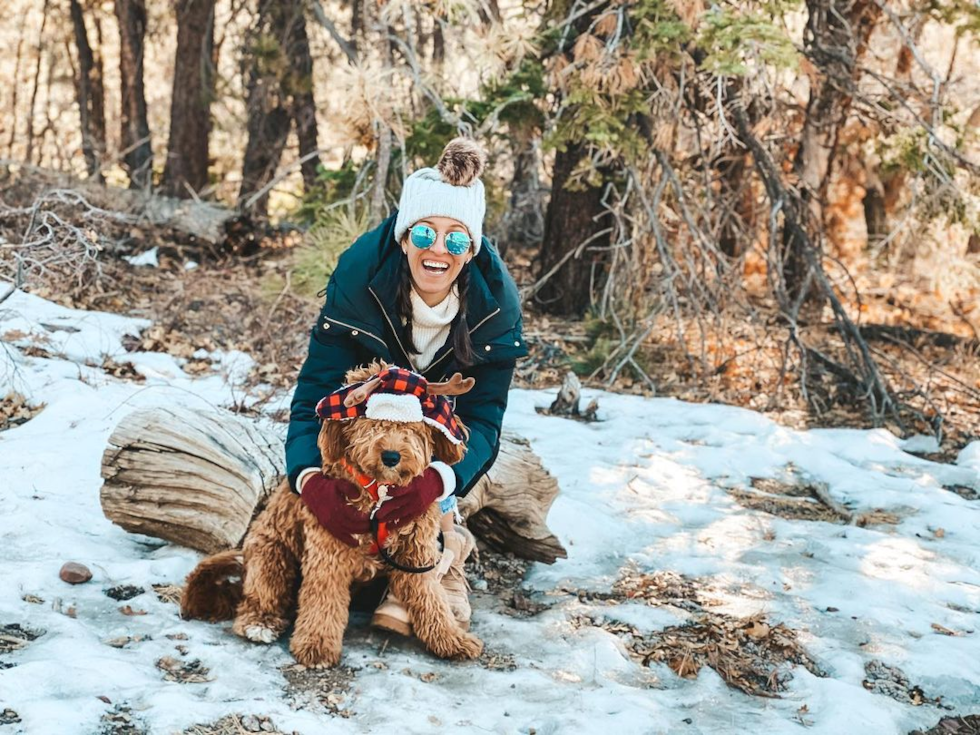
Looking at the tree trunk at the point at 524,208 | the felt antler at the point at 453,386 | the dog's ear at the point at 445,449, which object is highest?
the tree trunk at the point at 524,208

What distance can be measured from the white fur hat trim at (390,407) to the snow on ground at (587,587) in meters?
0.87

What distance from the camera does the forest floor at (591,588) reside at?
9.68 feet

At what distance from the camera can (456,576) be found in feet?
12.1

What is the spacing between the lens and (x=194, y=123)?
11.0m

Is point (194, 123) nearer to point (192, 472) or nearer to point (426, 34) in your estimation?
point (426, 34)

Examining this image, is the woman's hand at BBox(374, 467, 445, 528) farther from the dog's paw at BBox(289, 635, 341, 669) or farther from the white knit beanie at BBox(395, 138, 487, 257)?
the white knit beanie at BBox(395, 138, 487, 257)

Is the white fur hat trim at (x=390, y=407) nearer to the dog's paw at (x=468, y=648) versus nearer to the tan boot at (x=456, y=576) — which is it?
the tan boot at (x=456, y=576)

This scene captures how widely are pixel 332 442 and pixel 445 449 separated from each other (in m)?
0.38

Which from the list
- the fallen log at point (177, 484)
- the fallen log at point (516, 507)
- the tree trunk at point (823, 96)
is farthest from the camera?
the tree trunk at point (823, 96)

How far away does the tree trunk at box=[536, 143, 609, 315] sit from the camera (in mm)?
8000

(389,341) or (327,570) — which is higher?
(389,341)

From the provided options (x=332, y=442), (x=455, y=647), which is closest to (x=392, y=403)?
(x=332, y=442)

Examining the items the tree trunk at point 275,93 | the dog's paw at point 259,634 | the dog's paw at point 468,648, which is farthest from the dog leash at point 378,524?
the tree trunk at point 275,93

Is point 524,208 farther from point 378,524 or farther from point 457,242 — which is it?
point 378,524
